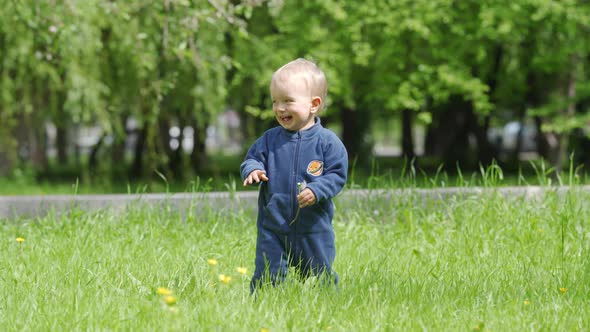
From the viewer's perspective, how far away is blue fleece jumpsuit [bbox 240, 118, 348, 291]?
3.43 meters

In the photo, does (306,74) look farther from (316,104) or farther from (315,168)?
(315,168)

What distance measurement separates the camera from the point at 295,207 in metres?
3.43

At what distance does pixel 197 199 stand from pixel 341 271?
1.88 metres

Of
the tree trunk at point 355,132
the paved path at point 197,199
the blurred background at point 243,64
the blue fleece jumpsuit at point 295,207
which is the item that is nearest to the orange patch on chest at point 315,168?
the blue fleece jumpsuit at point 295,207

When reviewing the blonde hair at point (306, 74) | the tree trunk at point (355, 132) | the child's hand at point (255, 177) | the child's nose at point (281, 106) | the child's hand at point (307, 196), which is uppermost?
the blonde hair at point (306, 74)

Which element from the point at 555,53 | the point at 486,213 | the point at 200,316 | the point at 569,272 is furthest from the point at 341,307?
the point at 555,53

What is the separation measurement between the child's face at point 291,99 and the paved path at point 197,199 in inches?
91.3

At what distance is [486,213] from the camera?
5.46m

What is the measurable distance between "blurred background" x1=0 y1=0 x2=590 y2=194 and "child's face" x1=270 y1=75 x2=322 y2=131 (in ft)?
8.33

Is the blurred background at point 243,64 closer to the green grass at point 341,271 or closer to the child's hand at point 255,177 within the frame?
the green grass at point 341,271

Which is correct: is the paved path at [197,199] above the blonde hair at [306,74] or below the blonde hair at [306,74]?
below

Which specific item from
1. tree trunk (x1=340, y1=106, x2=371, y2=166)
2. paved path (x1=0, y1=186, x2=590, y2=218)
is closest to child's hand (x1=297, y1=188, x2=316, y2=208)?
paved path (x1=0, y1=186, x2=590, y2=218)

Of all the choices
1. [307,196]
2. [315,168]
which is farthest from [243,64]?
[307,196]

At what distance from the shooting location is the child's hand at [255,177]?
330 cm
